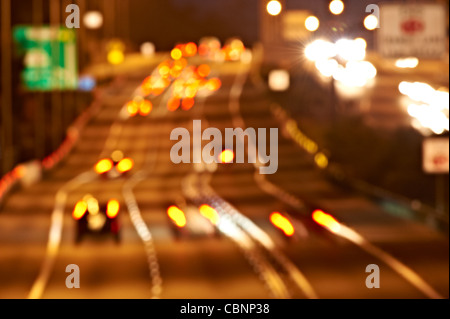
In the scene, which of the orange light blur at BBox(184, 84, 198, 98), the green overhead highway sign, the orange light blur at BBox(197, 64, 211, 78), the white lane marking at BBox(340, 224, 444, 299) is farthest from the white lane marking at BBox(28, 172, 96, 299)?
the orange light blur at BBox(197, 64, 211, 78)

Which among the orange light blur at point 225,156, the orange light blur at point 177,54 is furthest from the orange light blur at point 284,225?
the orange light blur at point 177,54

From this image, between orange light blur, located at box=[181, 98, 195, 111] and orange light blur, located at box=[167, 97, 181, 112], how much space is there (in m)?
0.48

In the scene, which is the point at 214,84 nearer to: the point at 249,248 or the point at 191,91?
the point at 191,91

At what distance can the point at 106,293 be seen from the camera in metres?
19.5

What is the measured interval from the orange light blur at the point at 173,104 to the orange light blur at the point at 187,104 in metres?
0.48

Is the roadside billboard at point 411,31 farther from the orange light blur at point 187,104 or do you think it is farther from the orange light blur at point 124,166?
the orange light blur at point 187,104

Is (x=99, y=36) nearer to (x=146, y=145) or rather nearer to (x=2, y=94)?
(x=2, y=94)

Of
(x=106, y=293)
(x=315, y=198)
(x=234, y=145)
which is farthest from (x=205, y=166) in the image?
(x=106, y=293)

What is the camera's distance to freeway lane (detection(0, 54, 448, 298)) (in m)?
20.3

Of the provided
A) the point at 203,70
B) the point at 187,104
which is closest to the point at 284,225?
the point at 187,104

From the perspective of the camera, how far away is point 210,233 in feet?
97.5

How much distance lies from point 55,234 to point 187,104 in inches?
2042

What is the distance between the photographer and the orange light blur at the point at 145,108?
262 feet

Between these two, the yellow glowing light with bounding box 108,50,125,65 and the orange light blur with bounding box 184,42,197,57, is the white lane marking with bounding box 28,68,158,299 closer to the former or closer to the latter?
the yellow glowing light with bounding box 108,50,125,65
